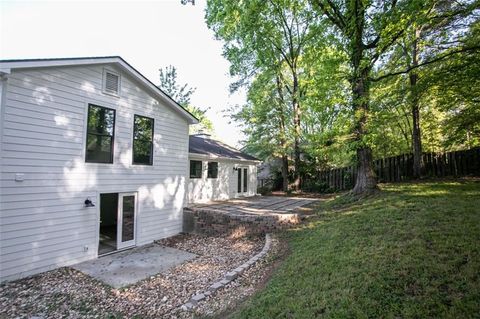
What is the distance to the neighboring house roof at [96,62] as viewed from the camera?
16.1ft

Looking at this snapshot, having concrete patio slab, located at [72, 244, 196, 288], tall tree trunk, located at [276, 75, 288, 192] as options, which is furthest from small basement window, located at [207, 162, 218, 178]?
concrete patio slab, located at [72, 244, 196, 288]

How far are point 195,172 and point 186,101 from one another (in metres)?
16.4

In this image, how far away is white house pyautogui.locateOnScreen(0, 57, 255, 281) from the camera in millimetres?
5098

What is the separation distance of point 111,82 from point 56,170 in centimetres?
303

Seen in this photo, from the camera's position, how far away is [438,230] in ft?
13.8

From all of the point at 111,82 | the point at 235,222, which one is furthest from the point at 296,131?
the point at 111,82

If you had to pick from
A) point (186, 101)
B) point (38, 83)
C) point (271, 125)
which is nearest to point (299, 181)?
point (271, 125)

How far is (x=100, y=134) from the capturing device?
6723 millimetres

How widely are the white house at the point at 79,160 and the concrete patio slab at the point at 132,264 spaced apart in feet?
1.54

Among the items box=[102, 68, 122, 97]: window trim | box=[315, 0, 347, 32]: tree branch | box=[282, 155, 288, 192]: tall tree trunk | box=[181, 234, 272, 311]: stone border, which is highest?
box=[315, 0, 347, 32]: tree branch

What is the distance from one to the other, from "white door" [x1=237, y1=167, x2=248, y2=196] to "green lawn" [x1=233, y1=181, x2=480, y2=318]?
28.3 feet

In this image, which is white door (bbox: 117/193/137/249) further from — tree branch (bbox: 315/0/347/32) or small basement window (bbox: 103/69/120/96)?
tree branch (bbox: 315/0/347/32)

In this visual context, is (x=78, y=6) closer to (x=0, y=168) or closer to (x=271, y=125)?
(x=0, y=168)

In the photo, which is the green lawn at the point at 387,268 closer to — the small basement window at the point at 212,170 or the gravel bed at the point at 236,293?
the gravel bed at the point at 236,293
